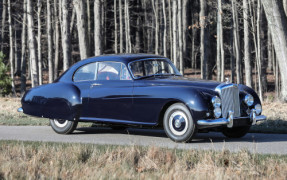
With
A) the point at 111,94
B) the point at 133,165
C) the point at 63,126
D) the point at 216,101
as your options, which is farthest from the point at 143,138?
the point at 133,165

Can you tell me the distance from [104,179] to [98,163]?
103cm

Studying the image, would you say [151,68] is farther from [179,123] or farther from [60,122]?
[60,122]

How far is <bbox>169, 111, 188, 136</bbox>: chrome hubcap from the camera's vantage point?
9.20 metres

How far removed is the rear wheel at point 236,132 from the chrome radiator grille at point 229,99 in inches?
34.0

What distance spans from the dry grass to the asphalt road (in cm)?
148

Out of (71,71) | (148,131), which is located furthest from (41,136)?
(148,131)

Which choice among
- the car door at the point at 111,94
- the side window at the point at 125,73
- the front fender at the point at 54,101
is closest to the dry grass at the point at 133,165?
the car door at the point at 111,94

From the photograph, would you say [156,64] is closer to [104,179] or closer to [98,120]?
[98,120]

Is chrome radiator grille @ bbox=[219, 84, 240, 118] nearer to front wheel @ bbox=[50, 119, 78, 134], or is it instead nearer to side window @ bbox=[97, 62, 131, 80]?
side window @ bbox=[97, 62, 131, 80]

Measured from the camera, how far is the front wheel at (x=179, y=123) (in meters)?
9.09

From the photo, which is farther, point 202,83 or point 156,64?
point 156,64

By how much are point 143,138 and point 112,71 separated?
1.58 metres

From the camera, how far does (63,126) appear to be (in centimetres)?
1128

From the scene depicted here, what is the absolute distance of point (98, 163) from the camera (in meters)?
6.59
